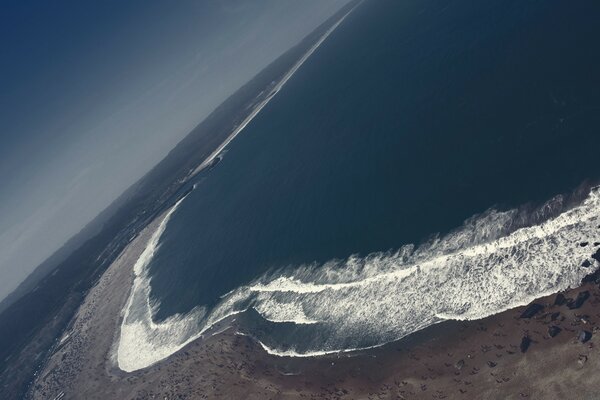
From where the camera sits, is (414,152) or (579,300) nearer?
(579,300)

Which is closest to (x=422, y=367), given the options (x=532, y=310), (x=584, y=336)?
(x=532, y=310)

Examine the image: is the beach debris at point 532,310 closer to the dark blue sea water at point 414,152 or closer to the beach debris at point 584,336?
the beach debris at point 584,336

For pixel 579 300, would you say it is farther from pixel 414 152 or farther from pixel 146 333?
pixel 146 333

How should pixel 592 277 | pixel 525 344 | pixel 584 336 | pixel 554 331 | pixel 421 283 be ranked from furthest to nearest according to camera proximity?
pixel 421 283 < pixel 592 277 < pixel 525 344 < pixel 554 331 < pixel 584 336

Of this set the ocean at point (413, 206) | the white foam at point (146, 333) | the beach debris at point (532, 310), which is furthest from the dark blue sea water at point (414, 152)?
the beach debris at point (532, 310)

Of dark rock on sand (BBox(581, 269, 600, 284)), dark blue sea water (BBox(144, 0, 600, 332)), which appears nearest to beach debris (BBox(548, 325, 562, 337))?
dark rock on sand (BBox(581, 269, 600, 284))

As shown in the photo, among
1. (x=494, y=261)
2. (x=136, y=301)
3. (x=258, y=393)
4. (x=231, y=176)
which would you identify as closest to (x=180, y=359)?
(x=258, y=393)
